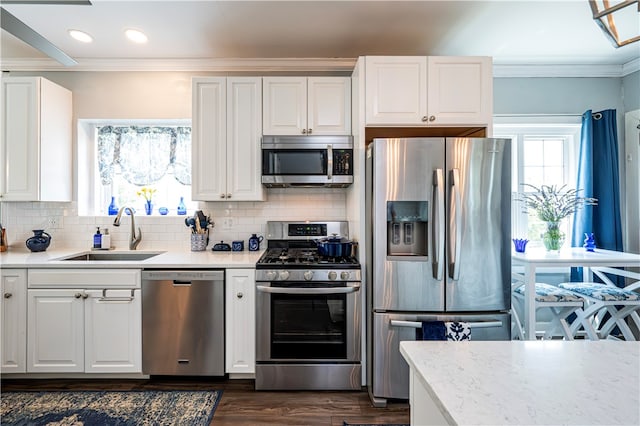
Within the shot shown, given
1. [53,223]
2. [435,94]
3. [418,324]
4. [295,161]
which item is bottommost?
[418,324]

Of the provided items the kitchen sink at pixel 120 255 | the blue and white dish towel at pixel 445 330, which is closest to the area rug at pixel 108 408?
the kitchen sink at pixel 120 255

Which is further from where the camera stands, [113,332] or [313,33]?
[313,33]

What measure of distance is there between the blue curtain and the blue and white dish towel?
179cm

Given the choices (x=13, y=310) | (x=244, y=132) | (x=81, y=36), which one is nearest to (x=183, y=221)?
(x=244, y=132)

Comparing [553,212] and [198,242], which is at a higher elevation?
[553,212]

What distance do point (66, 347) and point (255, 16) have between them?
2.72 metres

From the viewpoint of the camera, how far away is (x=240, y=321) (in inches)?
95.0

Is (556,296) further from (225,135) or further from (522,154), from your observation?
(225,135)

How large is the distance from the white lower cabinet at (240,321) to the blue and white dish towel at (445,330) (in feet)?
3.90

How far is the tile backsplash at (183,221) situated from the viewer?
10.2 ft

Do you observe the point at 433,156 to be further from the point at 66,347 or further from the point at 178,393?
the point at 66,347

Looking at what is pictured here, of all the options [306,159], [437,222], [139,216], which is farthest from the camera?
[139,216]

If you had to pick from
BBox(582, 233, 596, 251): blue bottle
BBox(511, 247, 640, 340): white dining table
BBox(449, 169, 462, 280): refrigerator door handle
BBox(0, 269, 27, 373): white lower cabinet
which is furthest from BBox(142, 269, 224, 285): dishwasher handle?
BBox(582, 233, 596, 251): blue bottle

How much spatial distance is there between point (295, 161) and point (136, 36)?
1.60 m
